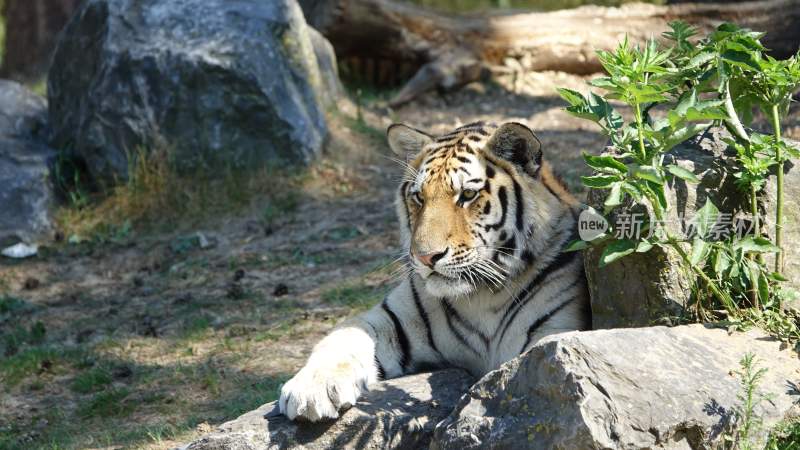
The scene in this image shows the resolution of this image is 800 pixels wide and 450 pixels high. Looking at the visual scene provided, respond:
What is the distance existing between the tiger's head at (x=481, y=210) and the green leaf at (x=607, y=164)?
0.61 metres

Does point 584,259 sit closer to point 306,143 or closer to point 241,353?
point 241,353

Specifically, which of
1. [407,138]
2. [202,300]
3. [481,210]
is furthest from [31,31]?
[481,210]

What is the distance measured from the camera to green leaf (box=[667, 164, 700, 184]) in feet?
12.1

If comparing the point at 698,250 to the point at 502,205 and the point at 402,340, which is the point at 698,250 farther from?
the point at 402,340

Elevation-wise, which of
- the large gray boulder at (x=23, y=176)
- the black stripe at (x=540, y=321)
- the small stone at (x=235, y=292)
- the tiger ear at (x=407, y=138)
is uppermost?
the tiger ear at (x=407, y=138)

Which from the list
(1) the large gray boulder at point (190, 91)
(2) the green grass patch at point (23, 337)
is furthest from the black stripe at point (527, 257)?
(1) the large gray boulder at point (190, 91)

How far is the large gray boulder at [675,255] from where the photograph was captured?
3900 mm

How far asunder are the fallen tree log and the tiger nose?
5.60 metres

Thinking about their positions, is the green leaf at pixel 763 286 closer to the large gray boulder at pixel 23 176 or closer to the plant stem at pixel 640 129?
the plant stem at pixel 640 129

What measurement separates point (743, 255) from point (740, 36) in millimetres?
800

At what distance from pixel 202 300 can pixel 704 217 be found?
389cm

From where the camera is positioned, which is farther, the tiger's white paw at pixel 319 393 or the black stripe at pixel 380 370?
the black stripe at pixel 380 370

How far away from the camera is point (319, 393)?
152 inches

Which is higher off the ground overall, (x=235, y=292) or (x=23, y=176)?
(x=23, y=176)
